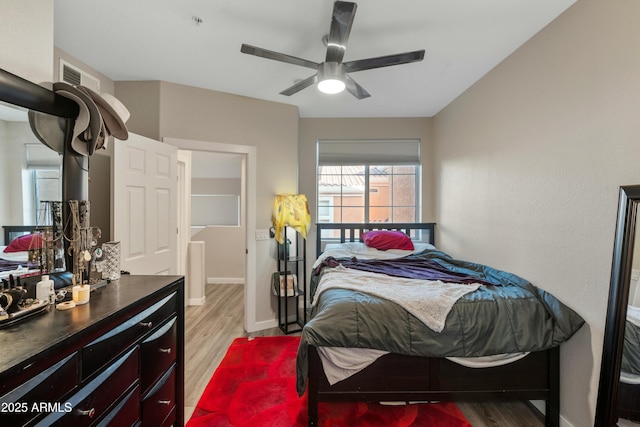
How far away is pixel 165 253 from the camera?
7.94ft

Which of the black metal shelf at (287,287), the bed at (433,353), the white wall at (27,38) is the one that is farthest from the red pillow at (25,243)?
the black metal shelf at (287,287)

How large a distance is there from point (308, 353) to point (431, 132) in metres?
3.18

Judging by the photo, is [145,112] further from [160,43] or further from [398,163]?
[398,163]

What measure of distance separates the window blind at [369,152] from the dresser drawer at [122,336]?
275 centimetres

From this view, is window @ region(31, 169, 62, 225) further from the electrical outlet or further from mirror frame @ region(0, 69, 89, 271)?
the electrical outlet

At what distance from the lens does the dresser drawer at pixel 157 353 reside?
1205 millimetres

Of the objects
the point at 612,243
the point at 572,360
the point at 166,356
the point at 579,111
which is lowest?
the point at 572,360

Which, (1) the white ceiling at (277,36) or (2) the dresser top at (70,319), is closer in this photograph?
(2) the dresser top at (70,319)

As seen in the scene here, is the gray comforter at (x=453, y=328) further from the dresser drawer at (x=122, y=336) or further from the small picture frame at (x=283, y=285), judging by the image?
the small picture frame at (x=283, y=285)

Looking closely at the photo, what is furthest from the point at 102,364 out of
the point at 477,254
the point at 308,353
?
the point at 477,254

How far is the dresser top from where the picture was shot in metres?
0.73

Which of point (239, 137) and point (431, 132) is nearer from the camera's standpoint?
point (239, 137)

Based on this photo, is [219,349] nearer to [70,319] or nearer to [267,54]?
[70,319]

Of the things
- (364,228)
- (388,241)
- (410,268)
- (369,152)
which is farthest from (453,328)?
(369,152)
